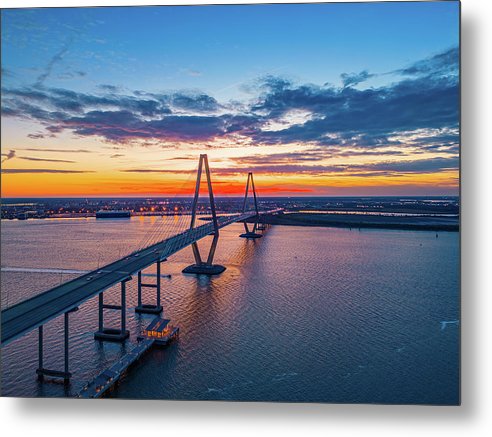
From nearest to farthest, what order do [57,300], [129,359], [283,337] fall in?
1. [57,300]
2. [129,359]
3. [283,337]

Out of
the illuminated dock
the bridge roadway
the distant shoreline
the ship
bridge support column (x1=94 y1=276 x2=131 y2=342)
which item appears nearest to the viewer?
the bridge roadway

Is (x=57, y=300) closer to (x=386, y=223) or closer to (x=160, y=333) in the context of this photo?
(x=160, y=333)

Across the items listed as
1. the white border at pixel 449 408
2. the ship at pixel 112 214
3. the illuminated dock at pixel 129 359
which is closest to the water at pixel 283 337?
the illuminated dock at pixel 129 359

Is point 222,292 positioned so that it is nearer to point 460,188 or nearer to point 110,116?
point 110,116

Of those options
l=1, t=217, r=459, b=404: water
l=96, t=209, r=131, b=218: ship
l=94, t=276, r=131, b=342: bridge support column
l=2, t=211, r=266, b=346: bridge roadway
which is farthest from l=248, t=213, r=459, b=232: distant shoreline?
l=94, t=276, r=131, b=342: bridge support column

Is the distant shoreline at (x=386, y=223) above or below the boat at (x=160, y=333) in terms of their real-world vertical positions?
above

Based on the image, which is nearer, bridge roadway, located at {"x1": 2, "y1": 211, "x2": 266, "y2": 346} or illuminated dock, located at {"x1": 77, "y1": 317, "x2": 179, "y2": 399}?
bridge roadway, located at {"x1": 2, "y1": 211, "x2": 266, "y2": 346}

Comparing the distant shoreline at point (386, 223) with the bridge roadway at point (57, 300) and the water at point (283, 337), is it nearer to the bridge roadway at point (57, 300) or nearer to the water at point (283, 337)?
the water at point (283, 337)

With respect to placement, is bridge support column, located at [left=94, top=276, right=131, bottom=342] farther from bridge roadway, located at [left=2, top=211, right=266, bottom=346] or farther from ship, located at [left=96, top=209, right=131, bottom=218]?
ship, located at [left=96, top=209, right=131, bottom=218]

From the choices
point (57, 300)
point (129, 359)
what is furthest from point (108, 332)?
point (57, 300)
